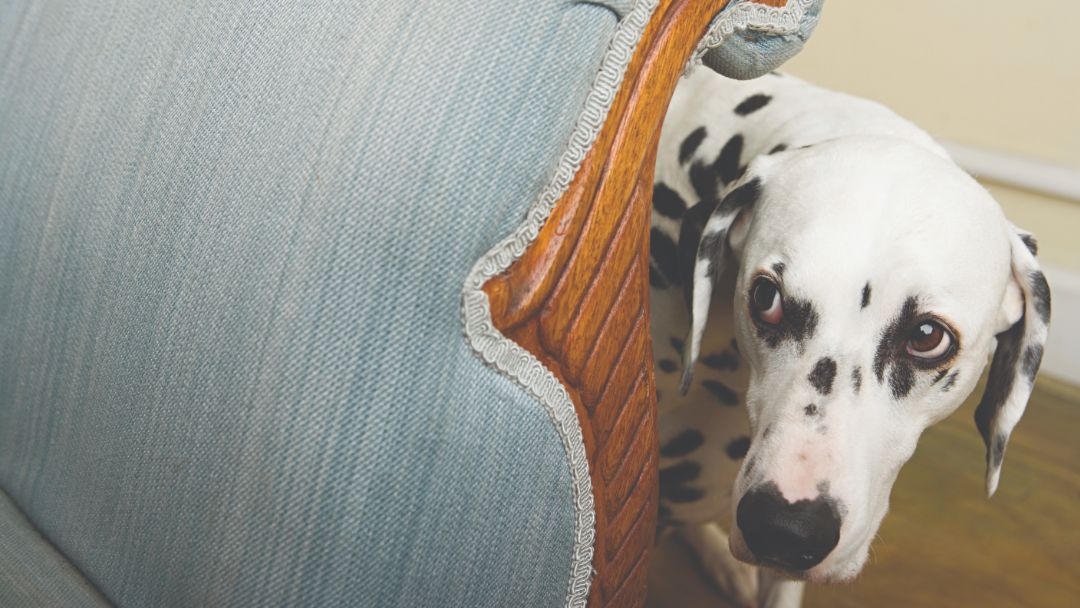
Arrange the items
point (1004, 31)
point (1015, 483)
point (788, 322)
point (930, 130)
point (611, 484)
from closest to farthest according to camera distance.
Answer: point (611, 484) < point (788, 322) < point (1015, 483) < point (1004, 31) < point (930, 130)

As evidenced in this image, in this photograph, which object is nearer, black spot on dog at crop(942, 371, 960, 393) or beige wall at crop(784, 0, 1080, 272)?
black spot on dog at crop(942, 371, 960, 393)

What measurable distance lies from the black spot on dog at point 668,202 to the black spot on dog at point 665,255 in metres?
0.03

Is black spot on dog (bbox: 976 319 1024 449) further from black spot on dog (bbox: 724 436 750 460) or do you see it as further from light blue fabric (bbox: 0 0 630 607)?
light blue fabric (bbox: 0 0 630 607)

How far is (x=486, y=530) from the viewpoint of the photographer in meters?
0.70

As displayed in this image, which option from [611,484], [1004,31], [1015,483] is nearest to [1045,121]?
[1004,31]

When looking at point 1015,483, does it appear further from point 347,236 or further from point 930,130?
point 347,236

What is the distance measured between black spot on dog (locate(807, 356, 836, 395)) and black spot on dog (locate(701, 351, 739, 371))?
27 cm

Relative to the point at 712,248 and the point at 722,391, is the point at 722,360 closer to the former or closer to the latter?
the point at 722,391

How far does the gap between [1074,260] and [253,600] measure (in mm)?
2327

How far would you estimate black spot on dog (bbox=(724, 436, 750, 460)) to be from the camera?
136 cm

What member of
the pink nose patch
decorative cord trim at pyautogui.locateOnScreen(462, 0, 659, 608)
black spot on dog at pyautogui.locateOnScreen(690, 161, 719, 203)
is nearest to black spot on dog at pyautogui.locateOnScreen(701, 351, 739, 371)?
black spot on dog at pyautogui.locateOnScreen(690, 161, 719, 203)

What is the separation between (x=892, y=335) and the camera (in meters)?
1.01

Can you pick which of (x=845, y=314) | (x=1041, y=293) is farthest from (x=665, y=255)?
(x=1041, y=293)

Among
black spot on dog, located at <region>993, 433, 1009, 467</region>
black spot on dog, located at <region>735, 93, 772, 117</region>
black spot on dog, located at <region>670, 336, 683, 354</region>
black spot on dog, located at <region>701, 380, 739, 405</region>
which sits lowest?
black spot on dog, located at <region>701, 380, 739, 405</region>
